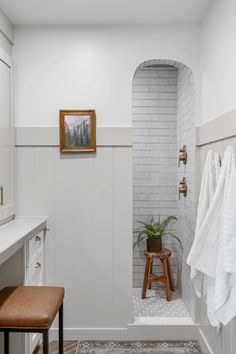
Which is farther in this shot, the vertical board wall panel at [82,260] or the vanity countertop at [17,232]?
the vertical board wall panel at [82,260]

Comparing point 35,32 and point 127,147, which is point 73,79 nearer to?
point 35,32

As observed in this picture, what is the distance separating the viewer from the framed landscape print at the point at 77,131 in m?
2.88

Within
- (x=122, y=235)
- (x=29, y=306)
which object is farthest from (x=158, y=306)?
(x=29, y=306)

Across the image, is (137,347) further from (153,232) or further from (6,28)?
(6,28)

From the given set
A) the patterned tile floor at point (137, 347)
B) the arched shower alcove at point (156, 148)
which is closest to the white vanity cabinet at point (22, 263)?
the patterned tile floor at point (137, 347)

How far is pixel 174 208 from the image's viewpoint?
13.3 ft

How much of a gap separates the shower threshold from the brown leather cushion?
113 centimetres

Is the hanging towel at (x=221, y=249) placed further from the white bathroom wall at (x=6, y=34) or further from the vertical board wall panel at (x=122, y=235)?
the white bathroom wall at (x=6, y=34)

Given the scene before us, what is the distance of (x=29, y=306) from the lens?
76.4 inches

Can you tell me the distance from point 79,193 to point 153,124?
1.49 m

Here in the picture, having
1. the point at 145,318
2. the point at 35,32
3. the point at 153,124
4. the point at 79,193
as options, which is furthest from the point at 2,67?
the point at 145,318

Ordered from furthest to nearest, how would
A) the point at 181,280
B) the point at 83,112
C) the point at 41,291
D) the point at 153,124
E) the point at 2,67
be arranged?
the point at 153,124 < the point at 181,280 < the point at 83,112 < the point at 2,67 < the point at 41,291

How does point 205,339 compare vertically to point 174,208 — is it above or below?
below

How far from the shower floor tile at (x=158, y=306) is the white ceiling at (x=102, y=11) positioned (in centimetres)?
236
